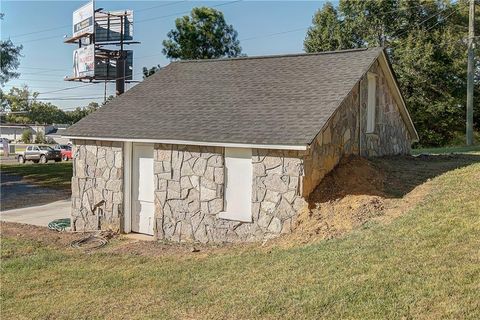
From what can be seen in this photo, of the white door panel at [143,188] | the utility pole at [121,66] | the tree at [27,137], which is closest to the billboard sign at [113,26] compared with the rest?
the utility pole at [121,66]

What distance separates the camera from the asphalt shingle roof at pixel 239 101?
8625 mm

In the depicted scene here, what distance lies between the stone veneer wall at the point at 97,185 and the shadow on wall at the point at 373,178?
5.07m

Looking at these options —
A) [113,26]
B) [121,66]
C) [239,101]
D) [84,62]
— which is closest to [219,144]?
[239,101]

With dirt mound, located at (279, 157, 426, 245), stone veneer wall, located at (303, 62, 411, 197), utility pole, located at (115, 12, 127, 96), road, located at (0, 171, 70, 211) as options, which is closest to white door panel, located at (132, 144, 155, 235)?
dirt mound, located at (279, 157, 426, 245)

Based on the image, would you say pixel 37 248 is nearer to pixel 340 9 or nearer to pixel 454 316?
pixel 454 316

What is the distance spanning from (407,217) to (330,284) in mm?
2448

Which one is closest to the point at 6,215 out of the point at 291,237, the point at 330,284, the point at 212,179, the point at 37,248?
the point at 37,248

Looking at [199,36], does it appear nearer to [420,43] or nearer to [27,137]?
[420,43]

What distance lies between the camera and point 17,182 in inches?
870

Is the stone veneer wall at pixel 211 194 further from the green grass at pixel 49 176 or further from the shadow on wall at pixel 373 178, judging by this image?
the green grass at pixel 49 176

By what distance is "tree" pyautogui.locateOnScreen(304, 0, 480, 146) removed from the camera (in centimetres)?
2730

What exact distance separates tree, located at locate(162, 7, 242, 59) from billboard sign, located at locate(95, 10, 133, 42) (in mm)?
6136

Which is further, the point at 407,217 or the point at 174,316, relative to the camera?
the point at 407,217

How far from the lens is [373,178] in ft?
30.4
